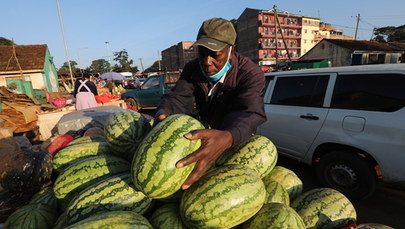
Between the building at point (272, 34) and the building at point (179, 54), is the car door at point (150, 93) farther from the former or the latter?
the building at point (179, 54)

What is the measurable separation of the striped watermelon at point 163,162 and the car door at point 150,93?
10.8 metres

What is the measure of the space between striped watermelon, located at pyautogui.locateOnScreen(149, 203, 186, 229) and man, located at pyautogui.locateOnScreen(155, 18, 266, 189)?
0.24 m

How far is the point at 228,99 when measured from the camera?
2154mm

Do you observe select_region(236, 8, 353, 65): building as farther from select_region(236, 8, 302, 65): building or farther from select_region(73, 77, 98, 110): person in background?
select_region(73, 77, 98, 110): person in background

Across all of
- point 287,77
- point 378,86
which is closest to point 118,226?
point 378,86

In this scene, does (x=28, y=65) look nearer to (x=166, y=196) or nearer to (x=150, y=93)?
(x=150, y=93)

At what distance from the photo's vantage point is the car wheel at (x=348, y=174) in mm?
3486

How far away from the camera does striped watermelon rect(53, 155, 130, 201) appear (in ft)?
5.08

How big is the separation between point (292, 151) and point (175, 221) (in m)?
3.68

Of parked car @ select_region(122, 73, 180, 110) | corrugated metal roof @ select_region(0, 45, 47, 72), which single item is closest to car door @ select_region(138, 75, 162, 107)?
parked car @ select_region(122, 73, 180, 110)

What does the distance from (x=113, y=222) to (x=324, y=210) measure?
59.6 inches

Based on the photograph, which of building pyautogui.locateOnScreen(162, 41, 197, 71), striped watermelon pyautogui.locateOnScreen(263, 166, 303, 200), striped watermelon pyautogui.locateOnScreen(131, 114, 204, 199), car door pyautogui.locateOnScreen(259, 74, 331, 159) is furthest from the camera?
building pyautogui.locateOnScreen(162, 41, 197, 71)

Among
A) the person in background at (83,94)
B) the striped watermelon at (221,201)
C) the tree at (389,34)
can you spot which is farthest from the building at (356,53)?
the tree at (389,34)

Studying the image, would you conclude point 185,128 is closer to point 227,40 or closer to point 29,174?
point 227,40
